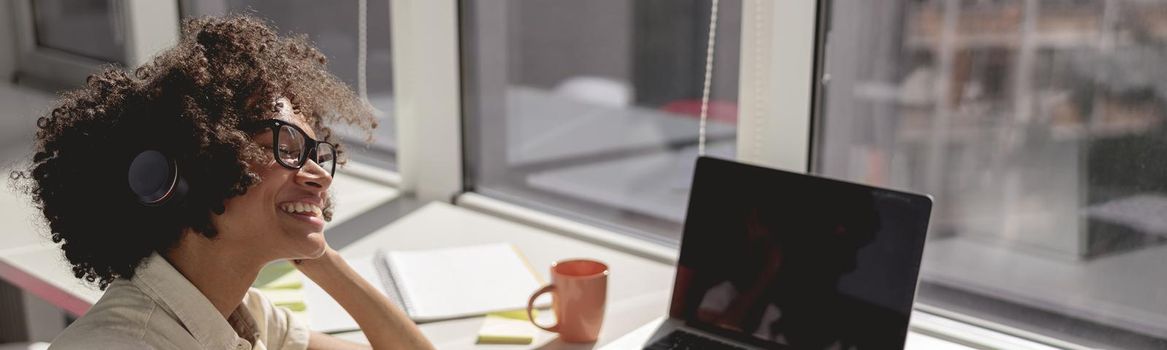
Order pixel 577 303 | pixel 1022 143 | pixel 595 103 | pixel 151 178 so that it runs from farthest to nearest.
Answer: pixel 595 103, pixel 1022 143, pixel 577 303, pixel 151 178

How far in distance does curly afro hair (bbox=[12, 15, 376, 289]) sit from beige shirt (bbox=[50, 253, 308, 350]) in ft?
0.06

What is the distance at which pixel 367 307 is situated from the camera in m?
1.17

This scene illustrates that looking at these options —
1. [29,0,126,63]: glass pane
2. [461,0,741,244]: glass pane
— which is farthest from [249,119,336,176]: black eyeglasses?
[29,0,126,63]: glass pane

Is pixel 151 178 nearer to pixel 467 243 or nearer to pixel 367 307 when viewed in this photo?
pixel 367 307

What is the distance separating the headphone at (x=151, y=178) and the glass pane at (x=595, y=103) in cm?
82

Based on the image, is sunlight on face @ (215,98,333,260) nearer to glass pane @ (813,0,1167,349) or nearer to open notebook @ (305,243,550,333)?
open notebook @ (305,243,550,333)

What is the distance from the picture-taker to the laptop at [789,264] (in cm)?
106

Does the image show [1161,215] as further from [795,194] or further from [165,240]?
[165,240]

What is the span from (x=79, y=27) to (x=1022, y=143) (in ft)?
8.41

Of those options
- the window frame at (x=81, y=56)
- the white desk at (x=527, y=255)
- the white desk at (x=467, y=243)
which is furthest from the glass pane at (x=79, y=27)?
the white desk at (x=527, y=255)

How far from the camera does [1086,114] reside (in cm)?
127

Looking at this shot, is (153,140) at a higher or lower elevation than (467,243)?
higher

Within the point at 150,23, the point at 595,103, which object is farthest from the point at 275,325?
the point at 595,103

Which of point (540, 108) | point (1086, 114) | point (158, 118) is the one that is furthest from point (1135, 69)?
point (540, 108)
